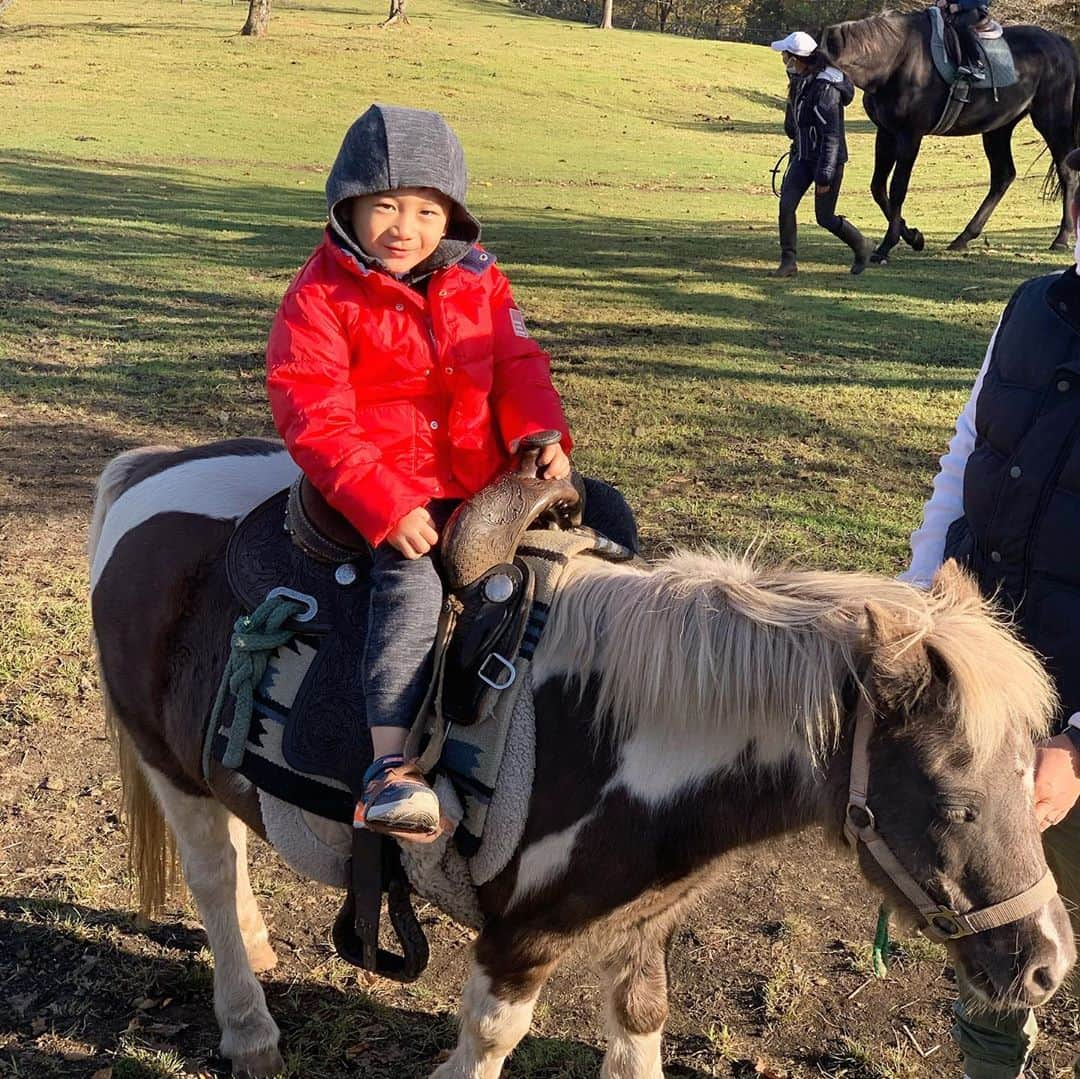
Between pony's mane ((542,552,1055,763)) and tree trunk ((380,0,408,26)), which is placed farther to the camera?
tree trunk ((380,0,408,26))

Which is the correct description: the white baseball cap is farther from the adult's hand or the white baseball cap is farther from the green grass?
the adult's hand

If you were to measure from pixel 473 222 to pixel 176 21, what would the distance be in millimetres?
37037

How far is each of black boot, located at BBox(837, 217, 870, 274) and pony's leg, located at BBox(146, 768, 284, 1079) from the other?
30.2 ft

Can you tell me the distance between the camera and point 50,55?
1038 inches

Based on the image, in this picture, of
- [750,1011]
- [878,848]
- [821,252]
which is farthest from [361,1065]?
[821,252]

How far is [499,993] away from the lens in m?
2.07

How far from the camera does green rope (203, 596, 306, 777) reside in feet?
7.10

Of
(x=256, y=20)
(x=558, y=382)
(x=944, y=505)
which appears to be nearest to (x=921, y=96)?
(x=558, y=382)

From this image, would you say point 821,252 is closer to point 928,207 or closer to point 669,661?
point 928,207

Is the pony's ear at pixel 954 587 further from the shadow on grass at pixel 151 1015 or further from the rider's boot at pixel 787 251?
the rider's boot at pixel 787 251

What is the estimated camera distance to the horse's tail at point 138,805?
2.79 meters

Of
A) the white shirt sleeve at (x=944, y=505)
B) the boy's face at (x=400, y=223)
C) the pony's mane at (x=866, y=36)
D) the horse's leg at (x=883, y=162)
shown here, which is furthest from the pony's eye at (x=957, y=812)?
the horse's leg at (x=883, y=162)

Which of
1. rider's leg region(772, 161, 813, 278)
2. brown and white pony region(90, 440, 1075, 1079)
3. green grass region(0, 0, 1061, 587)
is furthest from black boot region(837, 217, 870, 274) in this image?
brown and white pony region(90, 440, 1075, 1079)

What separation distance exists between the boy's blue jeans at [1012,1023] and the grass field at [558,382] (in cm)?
40
